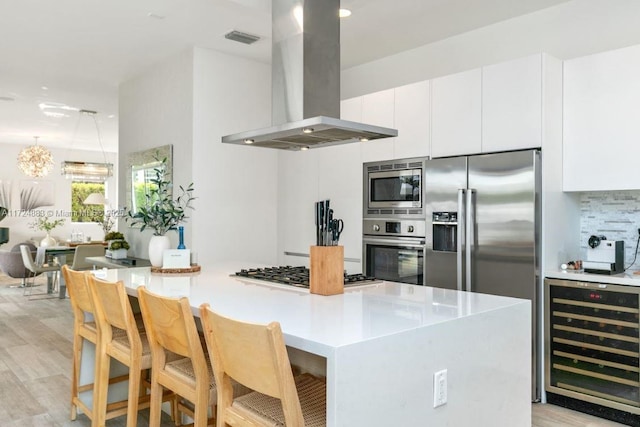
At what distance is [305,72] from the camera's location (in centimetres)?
292

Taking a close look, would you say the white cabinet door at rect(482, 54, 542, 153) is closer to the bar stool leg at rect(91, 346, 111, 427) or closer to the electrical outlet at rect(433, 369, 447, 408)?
the electrical outlet at rect(433, 369, 447, 408)

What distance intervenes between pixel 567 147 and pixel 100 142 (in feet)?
33.2

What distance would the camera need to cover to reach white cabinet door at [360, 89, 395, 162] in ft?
14.2

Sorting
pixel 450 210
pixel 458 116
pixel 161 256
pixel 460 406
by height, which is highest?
pixel 458 116

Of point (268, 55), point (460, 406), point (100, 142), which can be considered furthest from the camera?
point (100, 142)

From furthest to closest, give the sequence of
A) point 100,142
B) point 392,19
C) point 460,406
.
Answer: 1. point 100,142
2. point 392,19
3. point 460,406

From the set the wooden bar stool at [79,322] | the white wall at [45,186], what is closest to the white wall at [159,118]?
the wooden bar stool at [79,322]

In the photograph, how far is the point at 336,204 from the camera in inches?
188

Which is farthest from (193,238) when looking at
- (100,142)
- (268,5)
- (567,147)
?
(100,142)

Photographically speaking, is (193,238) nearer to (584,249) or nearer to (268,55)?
(268,55)

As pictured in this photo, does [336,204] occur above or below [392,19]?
below

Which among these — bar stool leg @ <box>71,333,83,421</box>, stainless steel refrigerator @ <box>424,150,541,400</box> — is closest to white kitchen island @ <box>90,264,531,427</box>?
bar stool leg @ <box>71,333,83,421</box>

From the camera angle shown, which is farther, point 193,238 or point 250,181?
point 250,181

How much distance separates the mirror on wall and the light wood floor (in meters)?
1.62
